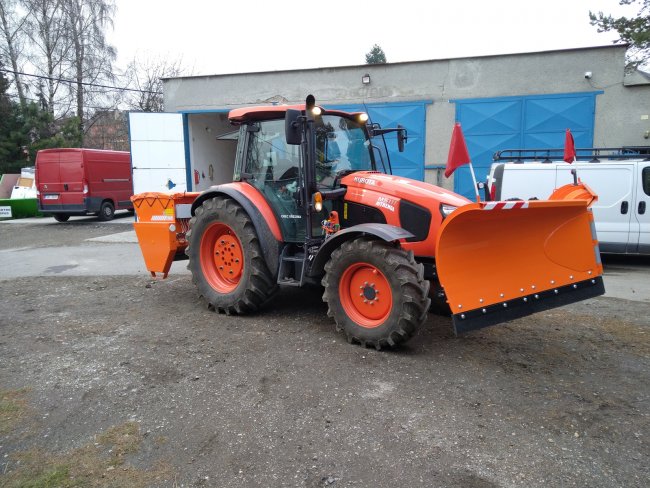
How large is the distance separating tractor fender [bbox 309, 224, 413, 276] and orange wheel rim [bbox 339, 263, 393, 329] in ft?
0.94

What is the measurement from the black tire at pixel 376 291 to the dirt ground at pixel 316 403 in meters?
0.22

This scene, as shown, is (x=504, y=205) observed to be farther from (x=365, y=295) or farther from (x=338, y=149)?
(x=338, y=149)

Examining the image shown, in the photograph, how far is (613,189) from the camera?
8.02m

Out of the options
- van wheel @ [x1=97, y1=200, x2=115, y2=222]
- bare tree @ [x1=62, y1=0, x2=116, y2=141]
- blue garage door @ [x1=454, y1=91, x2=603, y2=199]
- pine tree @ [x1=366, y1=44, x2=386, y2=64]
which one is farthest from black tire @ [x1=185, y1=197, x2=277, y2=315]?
pine tree @ [x1=366, y1=44, x2=386, y2=64]

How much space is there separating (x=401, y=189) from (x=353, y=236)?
2.34 ft

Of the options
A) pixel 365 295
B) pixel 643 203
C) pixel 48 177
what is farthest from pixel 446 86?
pixel 48 177

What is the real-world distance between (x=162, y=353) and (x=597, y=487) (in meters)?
3.49

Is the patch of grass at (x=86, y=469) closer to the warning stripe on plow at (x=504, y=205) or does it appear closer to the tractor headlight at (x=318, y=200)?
the tractor headlight at (x=318, y=200)

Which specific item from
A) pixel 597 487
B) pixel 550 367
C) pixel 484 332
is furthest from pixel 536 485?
pixel 484 332

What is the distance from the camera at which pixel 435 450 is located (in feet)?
9.05

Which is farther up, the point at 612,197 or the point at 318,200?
the point at 318,200

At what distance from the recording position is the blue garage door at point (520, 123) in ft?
37.2

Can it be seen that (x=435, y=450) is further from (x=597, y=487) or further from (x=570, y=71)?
(x=570, y=71)

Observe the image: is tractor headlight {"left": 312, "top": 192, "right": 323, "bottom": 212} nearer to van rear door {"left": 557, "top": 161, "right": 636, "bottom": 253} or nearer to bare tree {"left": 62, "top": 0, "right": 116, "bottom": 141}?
van rear door {"left": 557, "top": 161, "right": 636, "bottom": 253}
